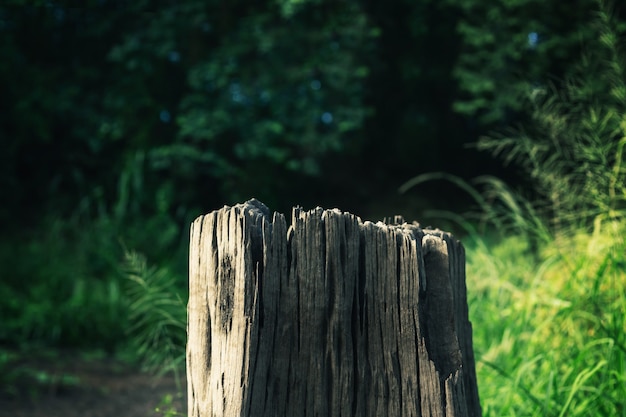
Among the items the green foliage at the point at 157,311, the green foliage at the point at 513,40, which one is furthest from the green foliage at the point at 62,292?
the green foliage at the point at 513,40

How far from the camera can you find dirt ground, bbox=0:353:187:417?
13.6 feet

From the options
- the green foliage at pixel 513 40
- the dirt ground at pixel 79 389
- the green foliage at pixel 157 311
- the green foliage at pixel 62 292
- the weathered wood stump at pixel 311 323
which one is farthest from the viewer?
the green foliage at pixel 513 40

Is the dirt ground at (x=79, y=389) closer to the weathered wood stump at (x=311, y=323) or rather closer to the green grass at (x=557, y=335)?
the green grass at (x=557, y=335)

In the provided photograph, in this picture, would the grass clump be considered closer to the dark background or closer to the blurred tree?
the dark background

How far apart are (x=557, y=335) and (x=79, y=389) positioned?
10.3ft

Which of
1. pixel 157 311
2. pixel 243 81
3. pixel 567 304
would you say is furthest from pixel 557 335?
pixel 243 81

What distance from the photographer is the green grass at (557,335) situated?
2.50m

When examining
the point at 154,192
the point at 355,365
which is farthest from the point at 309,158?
the point at 355,365

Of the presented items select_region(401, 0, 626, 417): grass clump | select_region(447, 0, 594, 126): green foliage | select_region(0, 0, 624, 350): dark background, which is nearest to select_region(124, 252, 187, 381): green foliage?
select_region(401, 0, 626, 417): grass clump

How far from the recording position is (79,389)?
454cm

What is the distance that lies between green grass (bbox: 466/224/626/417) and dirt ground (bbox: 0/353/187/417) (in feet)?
5.62

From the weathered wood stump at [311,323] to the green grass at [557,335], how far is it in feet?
2.68

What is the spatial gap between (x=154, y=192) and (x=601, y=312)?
6.25 metres

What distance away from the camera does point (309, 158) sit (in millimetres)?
8219
